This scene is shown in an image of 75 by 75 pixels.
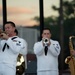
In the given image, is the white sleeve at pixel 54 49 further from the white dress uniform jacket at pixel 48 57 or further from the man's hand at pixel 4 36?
the man's hand at pixel 4 36

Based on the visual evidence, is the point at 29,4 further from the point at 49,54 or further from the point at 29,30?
the point at 49,54

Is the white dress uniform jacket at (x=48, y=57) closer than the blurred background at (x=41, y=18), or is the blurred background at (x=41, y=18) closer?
the white dress uniform jacket at (x=48, y=57)

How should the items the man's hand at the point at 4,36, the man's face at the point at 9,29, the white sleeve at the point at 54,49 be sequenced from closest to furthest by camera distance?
the man's hand at the point at 4,36
the man's face at the point at 9,29
the white sleeve at the point at 54,49

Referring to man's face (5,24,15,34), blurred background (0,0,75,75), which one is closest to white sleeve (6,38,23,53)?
man's face (5,24,15,34)

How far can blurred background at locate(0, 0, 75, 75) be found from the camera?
30.7 feet

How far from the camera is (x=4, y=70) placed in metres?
5.71

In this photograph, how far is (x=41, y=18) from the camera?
937 cm

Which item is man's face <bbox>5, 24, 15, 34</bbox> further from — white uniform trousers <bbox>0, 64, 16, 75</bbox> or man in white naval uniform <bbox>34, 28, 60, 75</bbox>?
man in white naval uniform <bbox>34, 28, 60, 75</bbox>

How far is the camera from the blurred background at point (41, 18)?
9352 millimetres

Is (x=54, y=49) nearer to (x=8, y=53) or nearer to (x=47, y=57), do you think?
(x=47, y=57)

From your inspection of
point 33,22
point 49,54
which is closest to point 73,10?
point 33,22

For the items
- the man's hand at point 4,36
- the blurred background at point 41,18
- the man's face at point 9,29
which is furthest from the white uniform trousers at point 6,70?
the blurred background at point 41,18

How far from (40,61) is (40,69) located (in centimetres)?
15

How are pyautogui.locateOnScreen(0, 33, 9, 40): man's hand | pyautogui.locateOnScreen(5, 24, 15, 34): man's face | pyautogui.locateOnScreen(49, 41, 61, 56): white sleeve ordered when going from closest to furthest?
pyautogui.locateOnScreen(0, 33, 9, 40): man's hand → pyautogui.locateOnScreen(5, 24, 15, 34): man's face → pyautogui.locateOnScreen(49, 41, 61, 56): white sleeve
